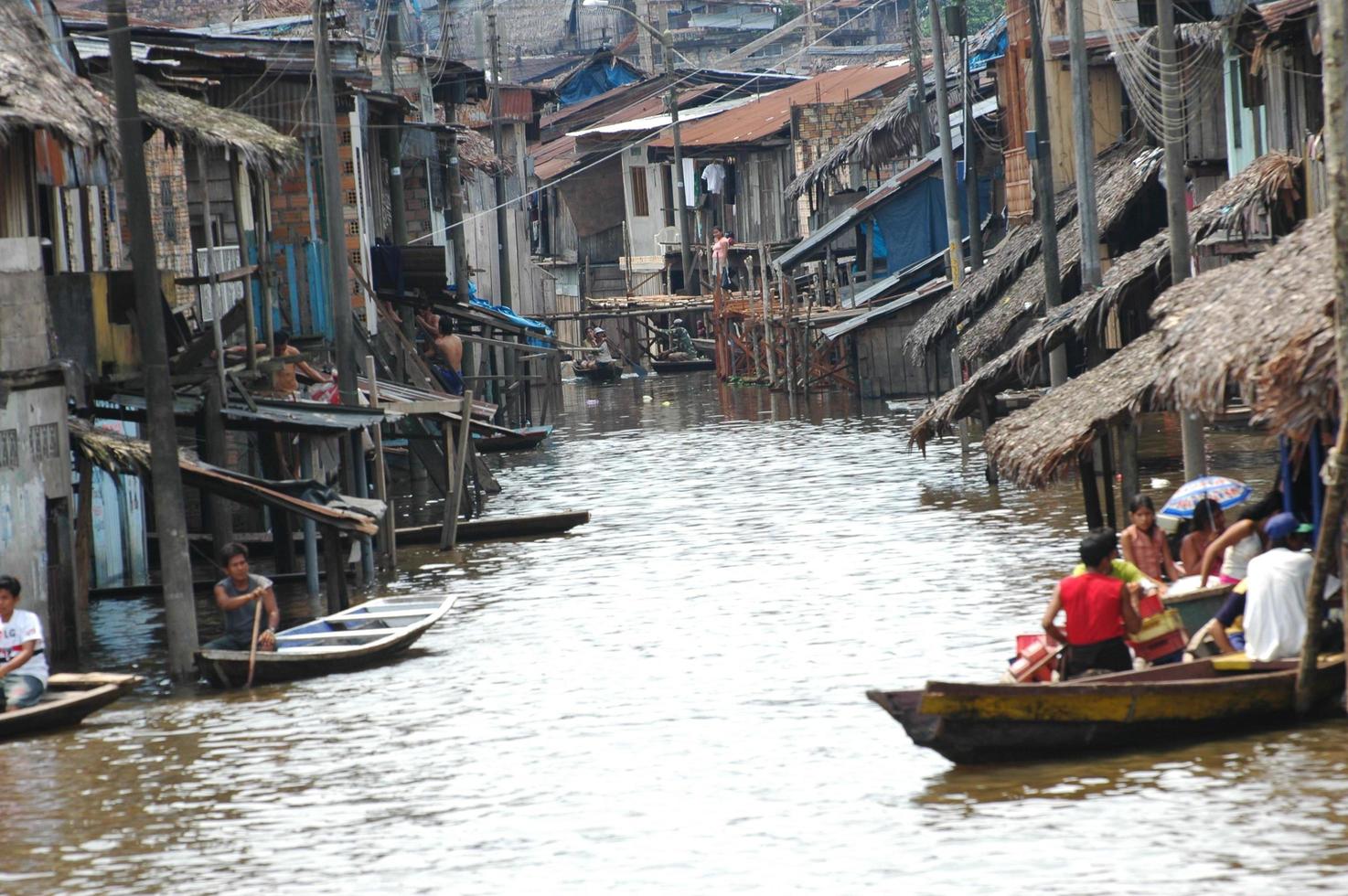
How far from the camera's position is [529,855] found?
10.5 metres

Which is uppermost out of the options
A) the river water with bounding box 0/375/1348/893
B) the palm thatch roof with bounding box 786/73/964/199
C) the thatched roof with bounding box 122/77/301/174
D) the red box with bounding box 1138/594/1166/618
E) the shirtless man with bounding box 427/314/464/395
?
the palm thatch roof with bounding box 786/73/964/199

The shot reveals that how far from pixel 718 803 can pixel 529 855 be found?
1.39m

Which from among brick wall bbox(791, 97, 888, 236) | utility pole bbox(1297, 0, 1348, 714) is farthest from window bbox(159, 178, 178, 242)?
brick wall bbox(791, 97, 888, 236)

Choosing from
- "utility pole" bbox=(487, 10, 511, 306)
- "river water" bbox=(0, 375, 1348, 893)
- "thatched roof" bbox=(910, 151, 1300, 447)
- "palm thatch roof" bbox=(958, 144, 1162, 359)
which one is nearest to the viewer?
"river water" bbox=(0, 375, 1348, 893)

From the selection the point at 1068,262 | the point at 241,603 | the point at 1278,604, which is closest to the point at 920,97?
the point at 1068,262

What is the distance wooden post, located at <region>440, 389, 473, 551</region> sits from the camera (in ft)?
79.0

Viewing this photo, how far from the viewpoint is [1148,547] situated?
1474cm

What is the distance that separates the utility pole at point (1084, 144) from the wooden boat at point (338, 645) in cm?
1032

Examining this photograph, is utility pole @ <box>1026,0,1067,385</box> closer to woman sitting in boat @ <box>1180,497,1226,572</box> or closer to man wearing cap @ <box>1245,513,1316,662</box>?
woman sitting in boat @ <box>1180,497,1226,572</box>

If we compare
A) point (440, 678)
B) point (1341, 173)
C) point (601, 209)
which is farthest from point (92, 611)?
point (601, 209)

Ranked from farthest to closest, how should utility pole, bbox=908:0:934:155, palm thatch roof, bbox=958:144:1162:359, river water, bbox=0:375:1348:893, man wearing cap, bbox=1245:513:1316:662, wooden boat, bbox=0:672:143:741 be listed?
utility pole, bbox=908:0:934:155, palm thatch roof, bbox=958:144:1162:359, wooden boat, bbox=0:672:143:741, man wearing cap, bbox=1245:513:1316:662, river water, bbox=0:375:1348:893

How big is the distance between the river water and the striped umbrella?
1.81 meters

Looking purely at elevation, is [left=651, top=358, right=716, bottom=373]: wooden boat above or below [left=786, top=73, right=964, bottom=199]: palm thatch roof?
below

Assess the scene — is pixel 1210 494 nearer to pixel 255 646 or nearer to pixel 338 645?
pixel 338 645
